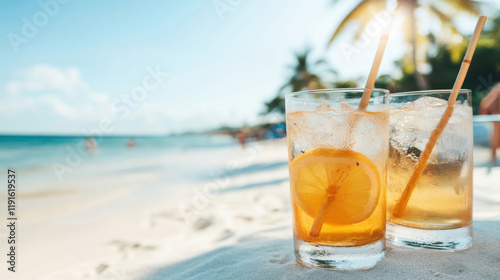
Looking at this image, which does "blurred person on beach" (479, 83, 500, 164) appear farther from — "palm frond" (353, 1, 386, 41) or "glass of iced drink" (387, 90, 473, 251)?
"palm frond" (353, 1, 386, 41)

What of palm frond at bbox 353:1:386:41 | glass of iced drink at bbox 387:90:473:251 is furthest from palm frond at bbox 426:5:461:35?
glass of iced drink at bbox 387:90:473:251

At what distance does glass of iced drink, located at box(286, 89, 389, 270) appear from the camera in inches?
44.0

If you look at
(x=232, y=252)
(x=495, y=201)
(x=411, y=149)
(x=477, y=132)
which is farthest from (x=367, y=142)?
(x=477, y=132)

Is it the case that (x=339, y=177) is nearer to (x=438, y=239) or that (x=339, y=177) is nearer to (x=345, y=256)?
(x=345, y=256)

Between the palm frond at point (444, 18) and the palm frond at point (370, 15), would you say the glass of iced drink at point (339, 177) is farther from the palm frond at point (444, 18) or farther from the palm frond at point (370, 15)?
the palm frond at point (444, 18)

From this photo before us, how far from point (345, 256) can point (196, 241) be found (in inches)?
60.8

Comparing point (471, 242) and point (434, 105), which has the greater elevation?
point (434, 105)

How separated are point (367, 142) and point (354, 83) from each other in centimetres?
3407

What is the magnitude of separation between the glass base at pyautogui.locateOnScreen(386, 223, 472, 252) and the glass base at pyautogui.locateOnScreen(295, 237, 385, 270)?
20 centimetres

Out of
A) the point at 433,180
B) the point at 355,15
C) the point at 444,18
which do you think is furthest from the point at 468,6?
the point at 433,180

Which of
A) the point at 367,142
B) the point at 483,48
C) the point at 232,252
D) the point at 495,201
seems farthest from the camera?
the point at 483,48

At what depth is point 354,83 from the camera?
33.2m

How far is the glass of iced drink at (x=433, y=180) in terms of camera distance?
49.2 inches

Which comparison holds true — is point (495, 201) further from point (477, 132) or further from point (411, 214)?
point (477, 132)
